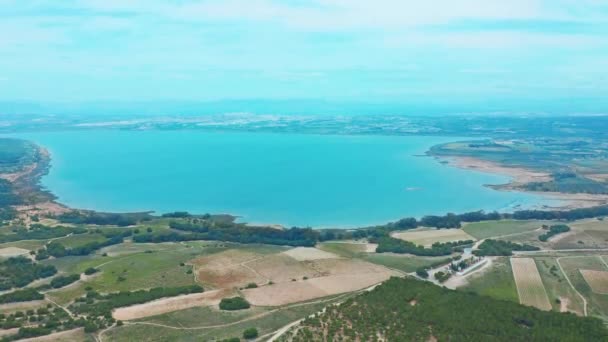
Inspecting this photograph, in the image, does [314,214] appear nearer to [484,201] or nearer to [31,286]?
[484,201]

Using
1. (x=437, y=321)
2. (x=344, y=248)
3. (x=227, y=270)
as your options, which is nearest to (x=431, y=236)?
(x=344, y=248)

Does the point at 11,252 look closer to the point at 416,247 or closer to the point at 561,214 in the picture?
the point at 416,247

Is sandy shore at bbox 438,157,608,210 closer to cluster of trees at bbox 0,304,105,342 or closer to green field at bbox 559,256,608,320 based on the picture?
green field at bbox 559,256,608,320

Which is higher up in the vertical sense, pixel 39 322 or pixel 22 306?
pixel 39 322

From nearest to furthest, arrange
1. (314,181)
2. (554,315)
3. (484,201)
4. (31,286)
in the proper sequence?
(554,315), (31,286), (484,201), (314,181)

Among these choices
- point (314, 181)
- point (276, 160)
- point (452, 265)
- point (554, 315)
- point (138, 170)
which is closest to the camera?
point (554, 315)

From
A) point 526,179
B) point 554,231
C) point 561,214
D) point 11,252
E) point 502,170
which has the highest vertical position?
point 502,170

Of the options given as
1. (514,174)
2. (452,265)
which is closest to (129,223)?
(452,265)
